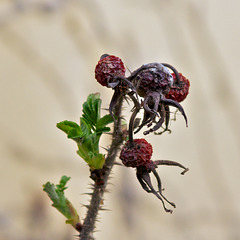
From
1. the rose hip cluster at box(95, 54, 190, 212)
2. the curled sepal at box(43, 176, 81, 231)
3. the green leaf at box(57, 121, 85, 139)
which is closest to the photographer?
the rose hip cluster at box(95, 54, 190, 212)

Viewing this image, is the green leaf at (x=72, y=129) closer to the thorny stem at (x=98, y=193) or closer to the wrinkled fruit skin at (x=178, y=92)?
the thorny stem at (x=98, y=193)

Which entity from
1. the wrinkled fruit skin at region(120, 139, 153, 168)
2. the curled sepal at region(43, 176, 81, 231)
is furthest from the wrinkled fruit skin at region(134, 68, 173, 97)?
the curled sepal at region(43, 176, 81, 231)

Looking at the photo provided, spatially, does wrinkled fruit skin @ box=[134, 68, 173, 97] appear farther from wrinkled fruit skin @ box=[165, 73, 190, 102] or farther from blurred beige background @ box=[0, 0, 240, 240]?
blurred beige background @ box=[0, 0, 240, 240]

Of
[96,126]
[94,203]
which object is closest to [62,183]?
[94,203]

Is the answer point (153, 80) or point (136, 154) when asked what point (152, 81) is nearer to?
point (153, 80)

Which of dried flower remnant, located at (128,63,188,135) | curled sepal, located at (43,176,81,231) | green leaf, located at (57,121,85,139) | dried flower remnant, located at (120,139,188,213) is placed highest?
dried flower remnant, located at (128,63,188,135)

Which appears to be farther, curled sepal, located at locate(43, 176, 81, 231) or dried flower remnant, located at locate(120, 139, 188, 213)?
curled sepal, located at locate(43, 176, 81, 231)

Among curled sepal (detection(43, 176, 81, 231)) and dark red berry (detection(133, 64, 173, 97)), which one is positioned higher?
dark red berry (detection(133, 64, 173, 97))
